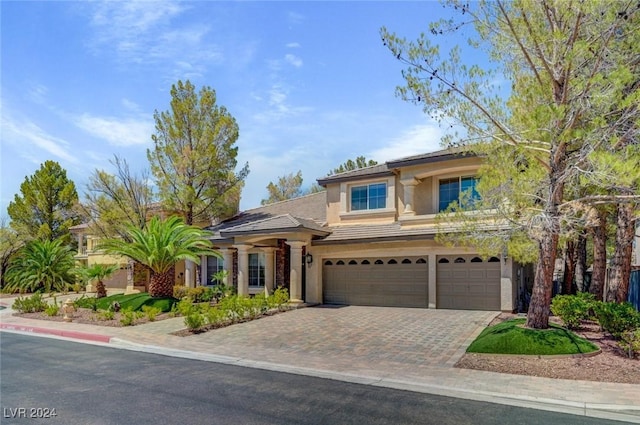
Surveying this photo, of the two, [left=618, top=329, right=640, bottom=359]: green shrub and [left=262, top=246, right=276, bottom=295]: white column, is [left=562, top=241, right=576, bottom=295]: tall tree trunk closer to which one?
[left=618, top=329, right=640, bottom=359]: green shrub

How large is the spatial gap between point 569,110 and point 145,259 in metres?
17.2

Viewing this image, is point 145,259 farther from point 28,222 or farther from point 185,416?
point 28,222

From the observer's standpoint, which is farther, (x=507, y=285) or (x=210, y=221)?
(x=210, y=221)

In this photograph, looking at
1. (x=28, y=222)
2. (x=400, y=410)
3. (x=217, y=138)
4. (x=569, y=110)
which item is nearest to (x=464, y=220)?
(x=569, y=110)

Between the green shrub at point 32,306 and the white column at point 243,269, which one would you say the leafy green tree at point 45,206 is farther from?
the white column at point 243,269

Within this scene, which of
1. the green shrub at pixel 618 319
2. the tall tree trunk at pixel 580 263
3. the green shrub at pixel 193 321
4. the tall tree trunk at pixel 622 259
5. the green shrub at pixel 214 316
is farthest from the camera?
the tall tree trunk at pixel 580 263

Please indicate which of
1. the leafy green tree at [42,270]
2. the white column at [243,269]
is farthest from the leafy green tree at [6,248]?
the white column at [243,269]

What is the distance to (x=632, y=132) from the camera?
28.1 ft

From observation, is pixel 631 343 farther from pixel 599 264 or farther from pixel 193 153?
pixel 193 153

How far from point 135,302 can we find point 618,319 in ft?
57.5

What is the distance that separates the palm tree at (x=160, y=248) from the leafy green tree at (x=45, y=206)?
931 inches

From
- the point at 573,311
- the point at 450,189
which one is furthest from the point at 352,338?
the point at 450,189

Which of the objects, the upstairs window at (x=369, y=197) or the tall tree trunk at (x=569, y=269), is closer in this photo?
the upstairs window at (x=369, y=197)

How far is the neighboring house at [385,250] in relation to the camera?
706 inches
